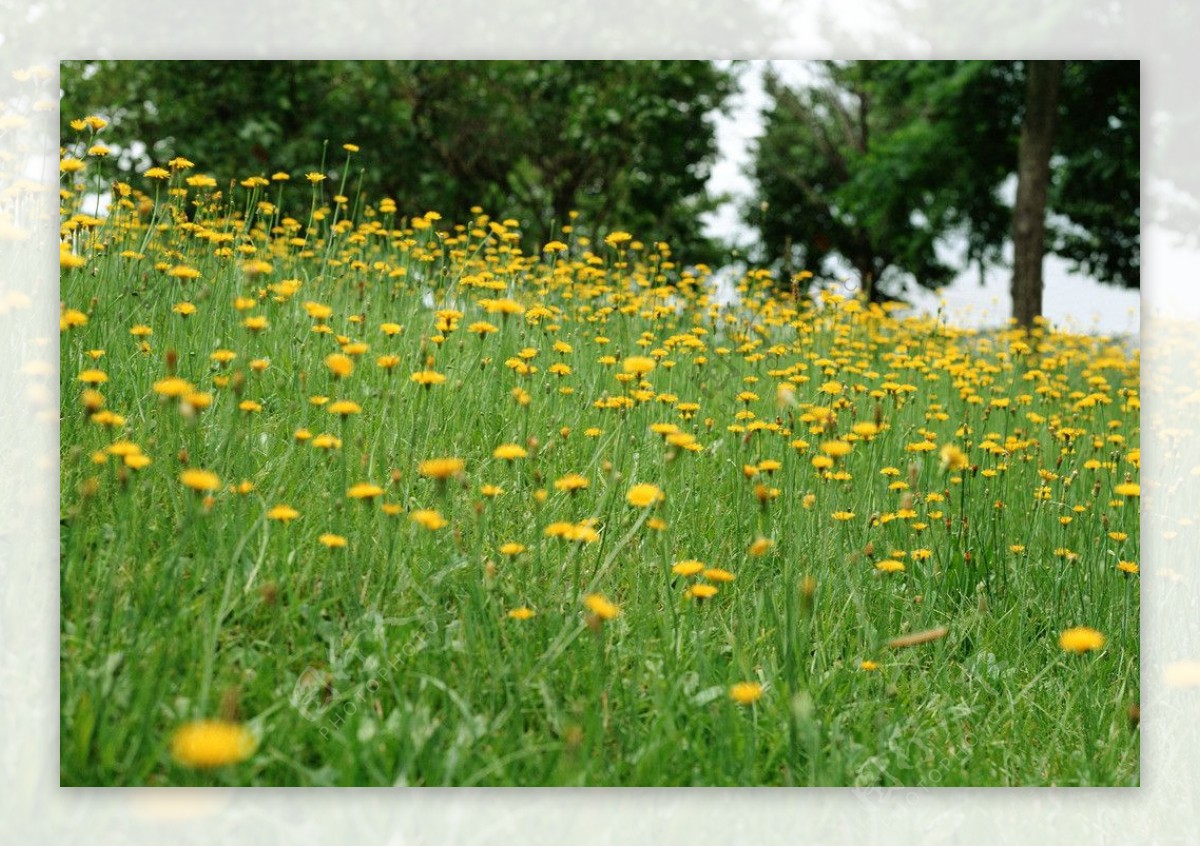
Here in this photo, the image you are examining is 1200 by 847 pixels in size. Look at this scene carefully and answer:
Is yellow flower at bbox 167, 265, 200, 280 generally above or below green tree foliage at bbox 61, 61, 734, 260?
below

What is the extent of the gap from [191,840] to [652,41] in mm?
3519

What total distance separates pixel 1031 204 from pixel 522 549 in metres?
3.49

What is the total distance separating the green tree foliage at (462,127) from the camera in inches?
151

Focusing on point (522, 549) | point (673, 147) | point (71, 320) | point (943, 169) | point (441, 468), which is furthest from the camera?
point (943, 169)

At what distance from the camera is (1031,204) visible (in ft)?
14.7

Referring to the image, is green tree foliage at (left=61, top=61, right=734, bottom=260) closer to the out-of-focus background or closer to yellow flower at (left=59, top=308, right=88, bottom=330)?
the out-of-focus background

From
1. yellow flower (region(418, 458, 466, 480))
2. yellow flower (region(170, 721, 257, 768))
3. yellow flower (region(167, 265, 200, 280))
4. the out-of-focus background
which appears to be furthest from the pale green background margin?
yellow flower (region(418, 458, 466, 480))

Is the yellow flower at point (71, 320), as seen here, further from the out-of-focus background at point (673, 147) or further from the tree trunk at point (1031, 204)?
the tree trunk at point (1031, 204)

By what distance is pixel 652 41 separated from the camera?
166 inches

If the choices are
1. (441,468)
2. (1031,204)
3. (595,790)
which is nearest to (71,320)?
(441,468)

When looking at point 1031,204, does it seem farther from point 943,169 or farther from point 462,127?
point 462,127

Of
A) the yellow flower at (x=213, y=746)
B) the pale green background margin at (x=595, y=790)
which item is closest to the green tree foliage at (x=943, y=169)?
the pale green background margin at (x=595, y=790)

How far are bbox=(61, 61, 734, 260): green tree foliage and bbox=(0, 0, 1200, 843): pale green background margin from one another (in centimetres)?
17

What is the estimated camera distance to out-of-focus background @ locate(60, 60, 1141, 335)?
3680mm
